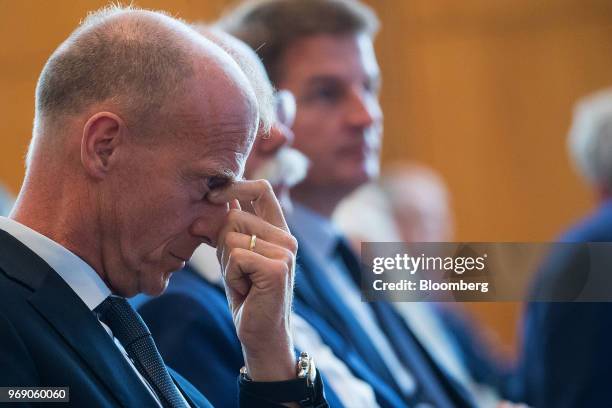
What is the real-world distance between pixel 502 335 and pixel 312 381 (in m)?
1.73

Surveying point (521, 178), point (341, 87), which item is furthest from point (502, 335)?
point (341, 87)

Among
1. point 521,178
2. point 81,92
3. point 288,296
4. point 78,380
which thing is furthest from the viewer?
point 521,178

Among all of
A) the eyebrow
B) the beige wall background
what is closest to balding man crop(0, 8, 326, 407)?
the eyebrow

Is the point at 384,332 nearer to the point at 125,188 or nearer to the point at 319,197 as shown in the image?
the point at 319,197

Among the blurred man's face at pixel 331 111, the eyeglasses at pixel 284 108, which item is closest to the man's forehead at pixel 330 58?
the blurred man's face at pixel 331 111

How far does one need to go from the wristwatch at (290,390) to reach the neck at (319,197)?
106 cm

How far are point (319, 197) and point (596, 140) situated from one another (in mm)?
1101

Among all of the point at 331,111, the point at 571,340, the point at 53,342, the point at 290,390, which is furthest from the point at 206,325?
the point at 571,340

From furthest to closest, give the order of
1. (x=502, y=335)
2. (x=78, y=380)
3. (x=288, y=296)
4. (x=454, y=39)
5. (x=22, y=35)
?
(x=454, y=39) → (x=502, y=335) → (x=22, y=35) → (x=288, y=296) → (x=78, y=380)

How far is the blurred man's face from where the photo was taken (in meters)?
2.53

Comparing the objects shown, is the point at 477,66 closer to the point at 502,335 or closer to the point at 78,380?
the point at 502,335

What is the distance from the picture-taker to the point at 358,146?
255 centimetres

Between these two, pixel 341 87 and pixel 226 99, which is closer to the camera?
pixel 226 99

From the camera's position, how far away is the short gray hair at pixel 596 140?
121 inches
